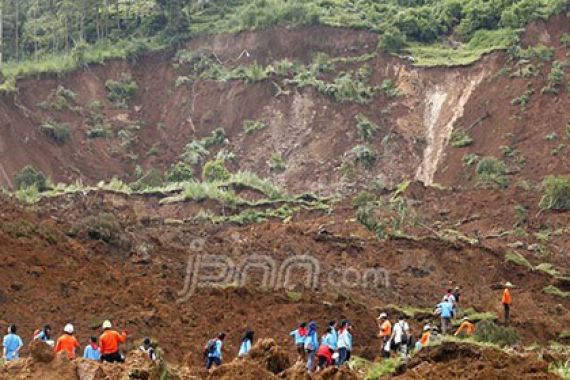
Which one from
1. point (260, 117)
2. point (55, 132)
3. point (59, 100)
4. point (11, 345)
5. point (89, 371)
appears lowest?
point (55, 132)

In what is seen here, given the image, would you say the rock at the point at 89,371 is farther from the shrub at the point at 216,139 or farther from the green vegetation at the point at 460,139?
the shrub at the point at 216,139

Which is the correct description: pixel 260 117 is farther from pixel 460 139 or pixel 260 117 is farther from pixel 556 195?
pixel 556 195

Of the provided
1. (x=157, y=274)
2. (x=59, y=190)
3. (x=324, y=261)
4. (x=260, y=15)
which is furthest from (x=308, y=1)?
(x=157, y=274)

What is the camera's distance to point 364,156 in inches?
1572

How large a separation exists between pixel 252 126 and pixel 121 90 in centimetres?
760

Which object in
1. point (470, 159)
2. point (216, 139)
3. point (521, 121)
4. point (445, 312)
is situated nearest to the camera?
point (445, 312)

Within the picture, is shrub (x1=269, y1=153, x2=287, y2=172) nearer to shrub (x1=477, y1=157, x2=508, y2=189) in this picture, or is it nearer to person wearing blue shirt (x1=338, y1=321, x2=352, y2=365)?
shrub (x1=477, y1=157, x2=508, y2=189)

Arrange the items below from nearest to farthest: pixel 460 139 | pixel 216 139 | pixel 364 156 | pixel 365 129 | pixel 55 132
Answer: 1. pixel 460 139
2. pixel 364 156
3. pixel 365 129
4. pixel 55 132
5. pixel 216 139

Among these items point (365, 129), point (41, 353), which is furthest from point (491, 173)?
point (41, 353)

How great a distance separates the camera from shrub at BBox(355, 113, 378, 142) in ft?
135

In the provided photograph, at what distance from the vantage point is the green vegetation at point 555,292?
79.6 feet

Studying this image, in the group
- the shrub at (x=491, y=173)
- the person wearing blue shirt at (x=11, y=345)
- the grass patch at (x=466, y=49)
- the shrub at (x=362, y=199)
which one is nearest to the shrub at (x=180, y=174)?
the shrub at (x=362, y=199)

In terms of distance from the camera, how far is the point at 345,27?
47531 mm

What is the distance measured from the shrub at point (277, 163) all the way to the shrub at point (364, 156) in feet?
9.78
